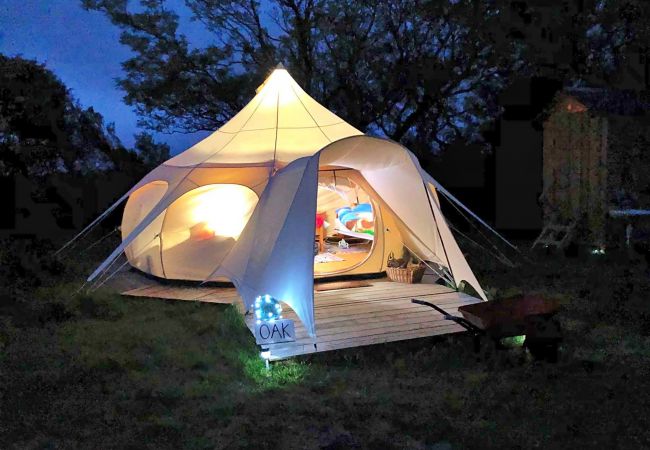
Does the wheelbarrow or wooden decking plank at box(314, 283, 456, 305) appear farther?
wooden decking plank at box(314, 283, 456, 305)

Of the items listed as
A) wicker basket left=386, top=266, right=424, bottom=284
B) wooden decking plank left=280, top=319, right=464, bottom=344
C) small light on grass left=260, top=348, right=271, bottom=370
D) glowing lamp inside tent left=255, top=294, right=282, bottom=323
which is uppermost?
wicker basket left=386, top=266, right=424, bottom=284

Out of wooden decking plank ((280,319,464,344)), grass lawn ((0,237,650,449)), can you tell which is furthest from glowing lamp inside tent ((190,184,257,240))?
wooden decking plank ((280,319,464,344))

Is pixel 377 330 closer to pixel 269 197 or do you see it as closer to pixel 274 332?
pixel 274 332

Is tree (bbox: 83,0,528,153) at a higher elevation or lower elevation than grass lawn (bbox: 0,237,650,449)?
higher

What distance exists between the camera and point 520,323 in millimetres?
4465

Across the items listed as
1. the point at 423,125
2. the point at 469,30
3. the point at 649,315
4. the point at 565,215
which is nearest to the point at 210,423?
the point at 649,315

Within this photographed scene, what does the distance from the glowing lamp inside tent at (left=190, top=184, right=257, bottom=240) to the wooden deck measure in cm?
63

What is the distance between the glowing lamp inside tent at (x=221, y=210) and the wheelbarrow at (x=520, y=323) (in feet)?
9.77

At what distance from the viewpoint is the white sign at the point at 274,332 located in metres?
4.71

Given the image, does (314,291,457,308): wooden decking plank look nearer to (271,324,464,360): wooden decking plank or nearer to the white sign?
(271,324,464,360): wooden decking plank

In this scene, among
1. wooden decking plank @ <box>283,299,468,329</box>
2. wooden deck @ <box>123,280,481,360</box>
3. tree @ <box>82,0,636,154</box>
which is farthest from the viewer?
tree @ <box>82,0,636,154</box>

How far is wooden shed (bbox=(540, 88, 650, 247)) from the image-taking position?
8.87 m

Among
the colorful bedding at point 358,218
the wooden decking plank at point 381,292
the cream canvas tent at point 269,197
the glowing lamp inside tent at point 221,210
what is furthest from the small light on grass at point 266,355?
the colorful bedding at point 358,218

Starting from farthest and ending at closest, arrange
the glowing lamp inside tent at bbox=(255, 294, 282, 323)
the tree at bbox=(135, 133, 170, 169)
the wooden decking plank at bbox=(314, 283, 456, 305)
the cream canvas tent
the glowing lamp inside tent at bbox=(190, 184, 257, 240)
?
the tree at bbox=(135, 133, 170, 169) < the glowing lamp inside tent at bbox=(190, 184, 257, 240) < the wooden decking plank at bbox=(314, 283, 456, 305) < the cream canvas tent < the glowing lamp inside tent at bbox=(255, 294, 282, 323)
